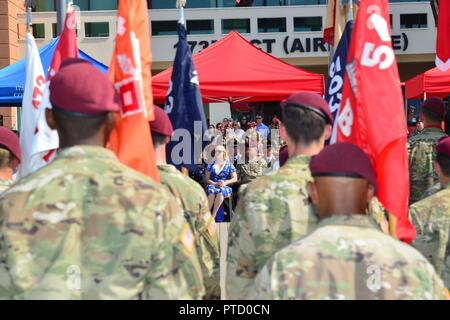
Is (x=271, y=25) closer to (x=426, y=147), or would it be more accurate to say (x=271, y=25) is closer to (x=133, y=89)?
(x=426, y=147)

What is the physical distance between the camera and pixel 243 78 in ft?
27.7

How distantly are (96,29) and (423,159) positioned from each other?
951 inches

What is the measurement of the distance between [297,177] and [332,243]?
90 cm

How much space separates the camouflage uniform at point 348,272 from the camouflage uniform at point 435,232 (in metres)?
1.61

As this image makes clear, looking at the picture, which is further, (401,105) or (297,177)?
(401,105)

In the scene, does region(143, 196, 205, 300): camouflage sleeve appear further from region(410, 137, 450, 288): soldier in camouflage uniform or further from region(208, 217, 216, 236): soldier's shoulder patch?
region(410, 137, 450, 288): soldier in camouflage uniform

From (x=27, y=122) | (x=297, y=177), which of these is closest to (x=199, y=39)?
(x=27, y=122)

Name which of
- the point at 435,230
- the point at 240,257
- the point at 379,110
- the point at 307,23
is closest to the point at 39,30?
the point at 307,23

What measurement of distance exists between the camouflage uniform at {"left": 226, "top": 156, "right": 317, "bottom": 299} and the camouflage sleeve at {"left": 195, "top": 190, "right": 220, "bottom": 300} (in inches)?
29.5

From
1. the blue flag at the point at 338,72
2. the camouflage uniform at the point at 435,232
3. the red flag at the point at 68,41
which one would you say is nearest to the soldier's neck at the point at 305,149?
the camouflage uniform at the point at 435,232

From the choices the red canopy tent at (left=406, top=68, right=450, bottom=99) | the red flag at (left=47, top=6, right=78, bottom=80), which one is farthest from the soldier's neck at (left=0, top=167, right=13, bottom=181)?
the red canopy tent at (left=406, top=68, right=450, bottom=99)

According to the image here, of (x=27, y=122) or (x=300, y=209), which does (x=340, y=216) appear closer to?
(x=300, y=209)

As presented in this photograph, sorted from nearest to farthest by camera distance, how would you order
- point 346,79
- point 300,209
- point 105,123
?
point 105,123 → point 300,209 → point 346,79

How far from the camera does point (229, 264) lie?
304 centimetres
